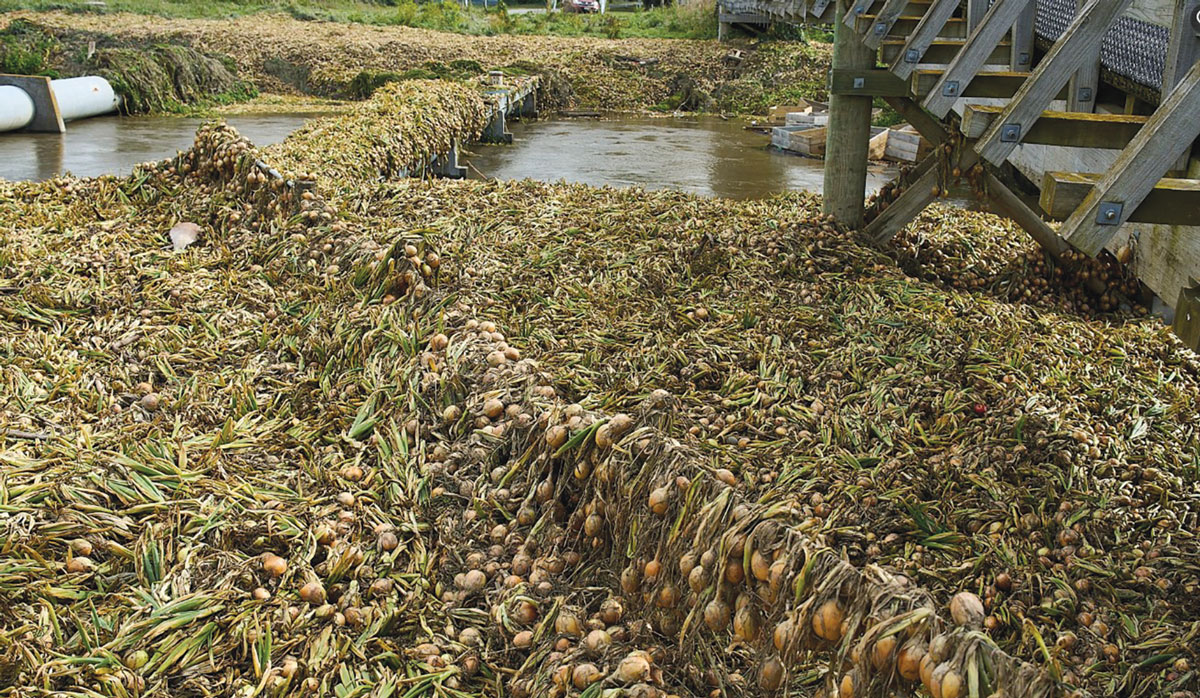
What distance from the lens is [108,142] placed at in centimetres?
1179

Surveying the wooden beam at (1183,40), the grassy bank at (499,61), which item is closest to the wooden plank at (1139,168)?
the wooden beam at (1183,40)

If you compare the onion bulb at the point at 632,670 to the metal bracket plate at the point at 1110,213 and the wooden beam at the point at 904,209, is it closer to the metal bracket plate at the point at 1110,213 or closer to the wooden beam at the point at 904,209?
the metal bracket plate at the point at 1110,213

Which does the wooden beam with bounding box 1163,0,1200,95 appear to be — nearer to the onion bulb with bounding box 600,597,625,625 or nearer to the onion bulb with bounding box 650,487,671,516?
the onion bulb with bounding box 650,487,671,516

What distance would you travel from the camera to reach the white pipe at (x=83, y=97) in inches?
508

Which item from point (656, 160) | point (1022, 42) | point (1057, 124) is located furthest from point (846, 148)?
point (656, 160)

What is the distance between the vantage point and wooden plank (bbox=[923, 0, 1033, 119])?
3.55 meters

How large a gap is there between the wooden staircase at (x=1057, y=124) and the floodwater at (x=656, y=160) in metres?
3.39

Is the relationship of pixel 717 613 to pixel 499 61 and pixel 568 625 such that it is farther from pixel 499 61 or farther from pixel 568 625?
pixel 499 61

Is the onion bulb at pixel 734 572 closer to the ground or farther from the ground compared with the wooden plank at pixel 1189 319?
closer to the ground

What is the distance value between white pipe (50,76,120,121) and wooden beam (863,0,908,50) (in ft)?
35.6

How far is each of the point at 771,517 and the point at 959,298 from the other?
10.9 feet

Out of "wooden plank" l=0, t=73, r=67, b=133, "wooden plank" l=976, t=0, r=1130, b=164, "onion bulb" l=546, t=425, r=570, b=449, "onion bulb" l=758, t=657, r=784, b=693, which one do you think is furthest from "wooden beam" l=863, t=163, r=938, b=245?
"wooden plank" l=0, t=73, r=67, b=133

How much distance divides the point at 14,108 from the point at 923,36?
1101cm

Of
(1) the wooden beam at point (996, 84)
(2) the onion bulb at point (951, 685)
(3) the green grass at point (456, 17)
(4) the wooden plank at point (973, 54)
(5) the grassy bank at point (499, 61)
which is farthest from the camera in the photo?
(3) the green grass at point (456, 17)
